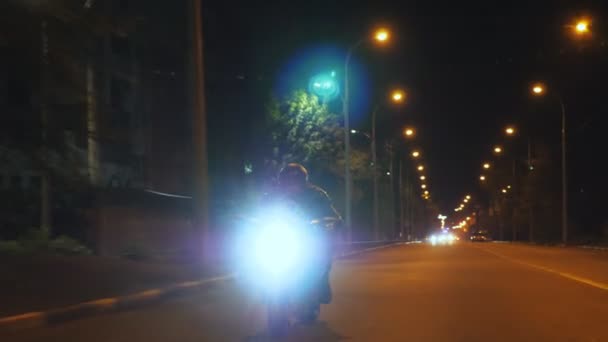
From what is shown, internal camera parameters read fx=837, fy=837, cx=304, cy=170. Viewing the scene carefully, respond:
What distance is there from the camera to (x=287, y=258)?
31.2 ft

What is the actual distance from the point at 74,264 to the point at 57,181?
7.42 feet

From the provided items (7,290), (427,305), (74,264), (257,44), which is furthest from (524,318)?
(257,44)

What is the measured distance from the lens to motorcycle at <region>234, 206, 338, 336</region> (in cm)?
952

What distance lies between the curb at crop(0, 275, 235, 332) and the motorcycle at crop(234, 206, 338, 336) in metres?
3.27

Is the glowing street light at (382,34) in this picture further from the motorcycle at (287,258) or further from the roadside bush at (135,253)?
the motorcycle at (287,258)

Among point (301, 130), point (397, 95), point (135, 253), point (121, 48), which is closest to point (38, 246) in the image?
point (135, 253)

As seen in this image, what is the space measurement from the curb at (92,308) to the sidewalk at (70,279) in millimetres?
283

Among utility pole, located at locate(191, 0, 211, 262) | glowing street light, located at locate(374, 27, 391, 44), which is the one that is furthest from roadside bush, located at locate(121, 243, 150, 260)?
glowing street light, located at locate(374, 27, 391, 44)

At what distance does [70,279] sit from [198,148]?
5060 millimetres

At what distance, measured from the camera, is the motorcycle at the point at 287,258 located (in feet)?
31.2

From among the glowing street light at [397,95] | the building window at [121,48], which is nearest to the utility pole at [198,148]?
the building window at [121,48]

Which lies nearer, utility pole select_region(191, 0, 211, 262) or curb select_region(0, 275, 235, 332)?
curb select_region(0, 275, 235, 332)

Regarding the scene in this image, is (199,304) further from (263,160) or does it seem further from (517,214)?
(517,214)

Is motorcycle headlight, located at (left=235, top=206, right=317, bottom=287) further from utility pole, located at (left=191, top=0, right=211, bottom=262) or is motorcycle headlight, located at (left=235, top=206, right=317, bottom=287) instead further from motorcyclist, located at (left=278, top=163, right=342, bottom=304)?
utility pole, located at (left=191, top=0, right=211, bottom=262)
